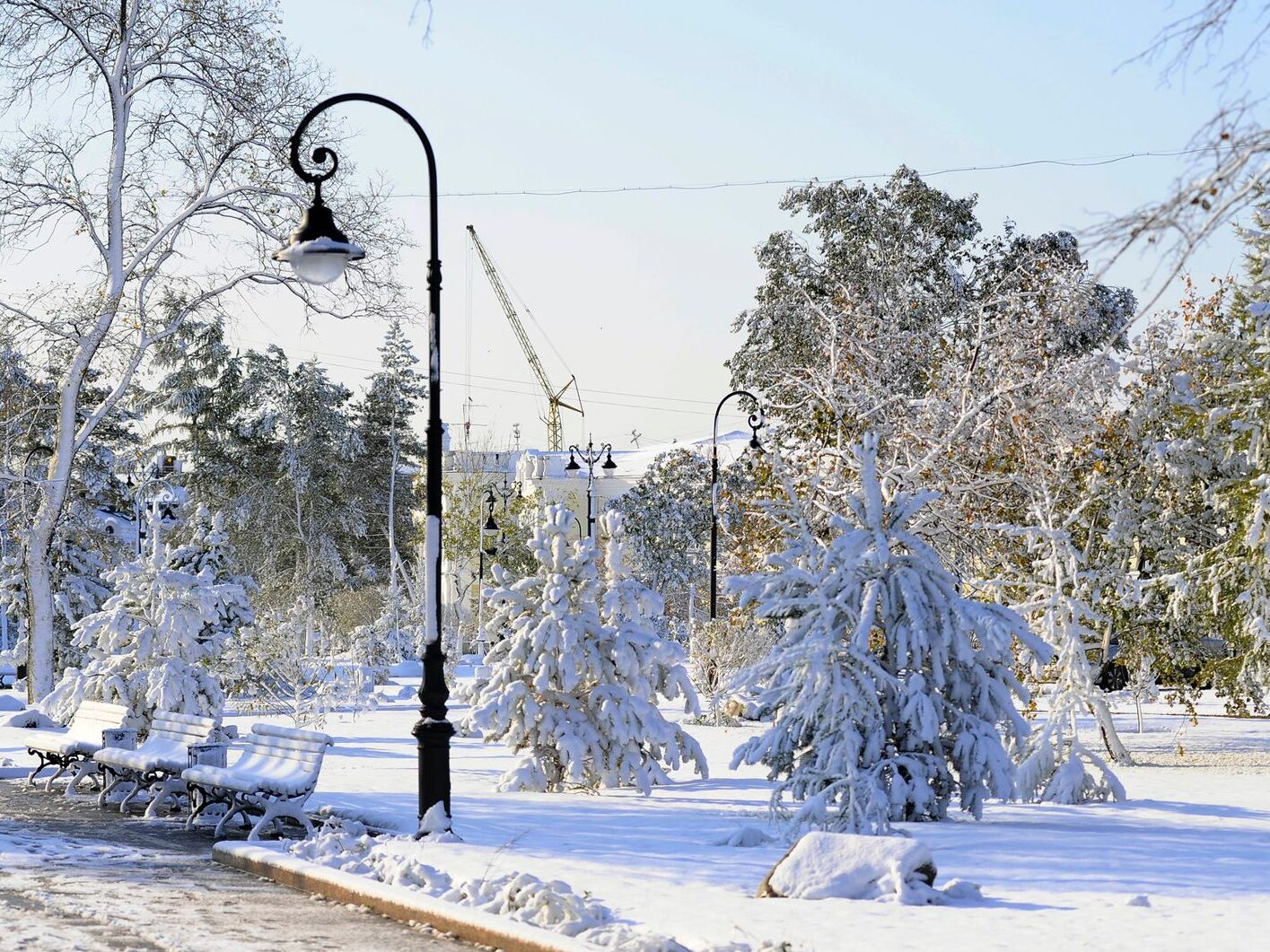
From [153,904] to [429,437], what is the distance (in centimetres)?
391

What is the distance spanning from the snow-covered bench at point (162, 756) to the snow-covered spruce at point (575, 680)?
2.50 meters

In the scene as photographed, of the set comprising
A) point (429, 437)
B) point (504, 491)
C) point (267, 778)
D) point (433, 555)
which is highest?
point (504, 491)

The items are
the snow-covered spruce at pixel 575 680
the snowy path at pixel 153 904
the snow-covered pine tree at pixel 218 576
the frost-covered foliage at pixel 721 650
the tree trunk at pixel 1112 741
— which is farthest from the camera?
the frost-covered foliage at pixel 721 650

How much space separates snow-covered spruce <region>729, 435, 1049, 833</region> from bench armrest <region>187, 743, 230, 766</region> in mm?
5241

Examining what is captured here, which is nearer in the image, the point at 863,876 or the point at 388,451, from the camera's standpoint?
the point at 863,876

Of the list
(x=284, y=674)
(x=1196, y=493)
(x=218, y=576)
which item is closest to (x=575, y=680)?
(x=1196, y=493)

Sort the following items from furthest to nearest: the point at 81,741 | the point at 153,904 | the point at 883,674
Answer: the point at 81,741 → the point at 883,674 → the point at 153,904

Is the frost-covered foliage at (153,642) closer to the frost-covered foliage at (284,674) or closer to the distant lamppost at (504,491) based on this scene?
the frost-covered foliage at (284,674)

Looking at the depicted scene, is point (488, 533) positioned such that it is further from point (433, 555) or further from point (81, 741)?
point (433, 555)

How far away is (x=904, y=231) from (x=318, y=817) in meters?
32.2

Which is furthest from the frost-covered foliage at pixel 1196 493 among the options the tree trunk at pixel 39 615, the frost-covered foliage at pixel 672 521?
the frost-covered foliage at pixel 672 521

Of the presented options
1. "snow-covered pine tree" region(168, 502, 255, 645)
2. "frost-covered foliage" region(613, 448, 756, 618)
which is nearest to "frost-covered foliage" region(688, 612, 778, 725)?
"snow-covered pine tree" region(168, 502, 255, 645)

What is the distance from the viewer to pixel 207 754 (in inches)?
562

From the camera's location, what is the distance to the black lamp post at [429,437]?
1105 centimetres
